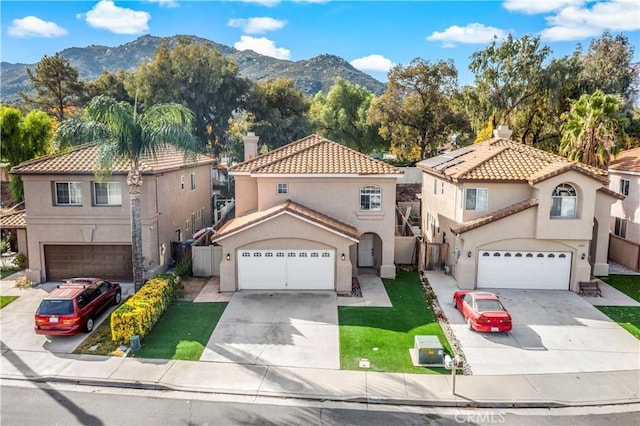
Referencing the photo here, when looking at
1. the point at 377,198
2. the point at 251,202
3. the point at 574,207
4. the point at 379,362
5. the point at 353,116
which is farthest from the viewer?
the point at 353,116

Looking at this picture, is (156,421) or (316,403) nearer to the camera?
(156,421)

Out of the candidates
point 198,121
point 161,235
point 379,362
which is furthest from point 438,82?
point 379,362

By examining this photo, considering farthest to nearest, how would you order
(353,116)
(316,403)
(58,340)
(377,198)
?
(353,116)
(377,198)
(58,340)
(316,403)

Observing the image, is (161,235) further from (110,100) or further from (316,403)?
(316,403)

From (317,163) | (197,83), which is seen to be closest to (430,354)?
(317,163)

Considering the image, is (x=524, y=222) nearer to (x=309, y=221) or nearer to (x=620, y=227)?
(x=620, y=227)

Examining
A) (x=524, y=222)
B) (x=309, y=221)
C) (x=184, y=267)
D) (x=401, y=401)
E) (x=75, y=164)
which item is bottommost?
(x=401, y=401)

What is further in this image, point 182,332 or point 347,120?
point 347,120

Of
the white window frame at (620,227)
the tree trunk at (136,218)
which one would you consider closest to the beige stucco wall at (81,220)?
the tree trunk at (136,218)
